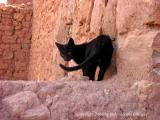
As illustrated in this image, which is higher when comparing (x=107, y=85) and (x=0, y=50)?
(x=107, y=85)

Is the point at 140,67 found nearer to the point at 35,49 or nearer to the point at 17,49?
the point at 35,49

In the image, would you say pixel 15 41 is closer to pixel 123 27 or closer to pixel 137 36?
pixel 123 27

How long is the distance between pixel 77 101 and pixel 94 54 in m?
0.96

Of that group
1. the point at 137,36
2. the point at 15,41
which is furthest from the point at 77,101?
the point at 15,41

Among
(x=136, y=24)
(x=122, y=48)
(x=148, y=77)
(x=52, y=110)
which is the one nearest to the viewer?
(x=52, y=110)

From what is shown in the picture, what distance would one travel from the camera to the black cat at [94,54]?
3076mm

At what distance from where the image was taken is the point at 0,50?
28.8ft

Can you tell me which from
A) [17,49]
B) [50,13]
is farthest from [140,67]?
[17,49]

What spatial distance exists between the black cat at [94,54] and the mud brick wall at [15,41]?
5.56 metres

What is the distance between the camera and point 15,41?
8.88 m

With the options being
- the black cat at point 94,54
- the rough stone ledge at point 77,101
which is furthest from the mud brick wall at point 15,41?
the rough stone ledge at point 77,101

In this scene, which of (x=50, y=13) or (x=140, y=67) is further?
(x=50, y=13)

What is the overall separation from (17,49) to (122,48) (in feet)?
20.7

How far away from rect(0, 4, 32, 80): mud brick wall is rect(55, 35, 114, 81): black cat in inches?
219
